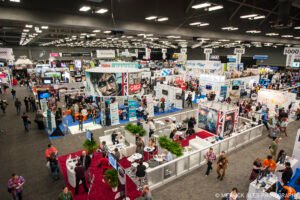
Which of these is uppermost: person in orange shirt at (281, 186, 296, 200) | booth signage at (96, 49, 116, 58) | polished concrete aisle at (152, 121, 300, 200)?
booth signage at (96, 49, 116, 58)

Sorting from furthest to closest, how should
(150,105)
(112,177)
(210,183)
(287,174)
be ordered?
(150,105), (210,183), (287,174), (112,177)

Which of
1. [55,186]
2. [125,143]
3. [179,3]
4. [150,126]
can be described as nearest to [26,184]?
[55,186]

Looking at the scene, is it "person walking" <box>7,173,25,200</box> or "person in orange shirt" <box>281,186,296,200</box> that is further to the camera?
"person walking" <box>7,173,25,200</box>

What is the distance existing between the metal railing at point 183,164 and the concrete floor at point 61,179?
0.78 ft

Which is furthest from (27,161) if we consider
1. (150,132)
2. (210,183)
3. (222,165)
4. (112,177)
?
(222,165)

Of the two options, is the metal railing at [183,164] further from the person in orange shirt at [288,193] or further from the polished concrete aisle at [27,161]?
the polished concrete aisle at [27,161]

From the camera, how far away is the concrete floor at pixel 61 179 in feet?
21.2

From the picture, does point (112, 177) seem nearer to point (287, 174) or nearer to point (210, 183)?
point (210, 183)

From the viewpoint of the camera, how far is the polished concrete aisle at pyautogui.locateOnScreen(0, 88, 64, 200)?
6.58m

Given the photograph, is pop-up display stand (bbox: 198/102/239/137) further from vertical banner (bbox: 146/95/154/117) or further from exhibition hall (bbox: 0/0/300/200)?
vertical banner (bbox: 146/95/154/117)

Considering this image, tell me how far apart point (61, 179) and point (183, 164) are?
4765 millimetres

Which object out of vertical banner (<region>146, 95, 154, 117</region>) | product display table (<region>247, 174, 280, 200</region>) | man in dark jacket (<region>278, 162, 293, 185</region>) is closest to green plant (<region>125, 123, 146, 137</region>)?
product display table (<region>247, 174, 280, 200</region>)

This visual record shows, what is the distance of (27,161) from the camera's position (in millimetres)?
8391

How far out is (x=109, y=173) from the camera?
246 inches
